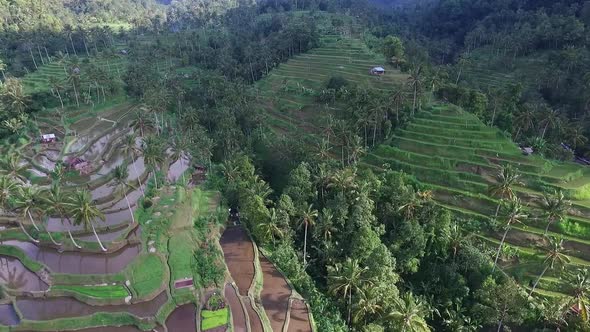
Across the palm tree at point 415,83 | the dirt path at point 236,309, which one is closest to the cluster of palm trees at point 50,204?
the dirt path at point 236,309

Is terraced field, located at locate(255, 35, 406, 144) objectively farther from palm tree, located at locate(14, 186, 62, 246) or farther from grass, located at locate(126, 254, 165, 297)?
palm tree, located at locate(14, 186, 62, 246)

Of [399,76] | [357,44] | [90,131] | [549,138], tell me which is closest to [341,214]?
[549,138]

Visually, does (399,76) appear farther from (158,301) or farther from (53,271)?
(53,271)

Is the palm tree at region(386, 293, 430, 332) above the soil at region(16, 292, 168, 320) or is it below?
above

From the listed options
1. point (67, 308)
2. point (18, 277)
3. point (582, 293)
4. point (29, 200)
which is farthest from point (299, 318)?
point (29, 200)

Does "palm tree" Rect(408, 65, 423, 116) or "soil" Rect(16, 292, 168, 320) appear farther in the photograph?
"palm tree" Rect(408, 65, 423, 116)

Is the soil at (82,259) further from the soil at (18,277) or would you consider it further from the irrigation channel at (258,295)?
the irrigation channel at (258,295)

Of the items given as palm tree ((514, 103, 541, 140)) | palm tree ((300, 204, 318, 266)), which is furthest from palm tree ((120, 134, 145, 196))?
palm tree ((514, 103, 541, 140))
